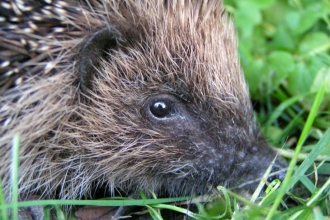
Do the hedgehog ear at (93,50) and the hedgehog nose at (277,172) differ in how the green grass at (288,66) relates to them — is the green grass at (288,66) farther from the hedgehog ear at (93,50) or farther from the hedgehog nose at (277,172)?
the hedgehog ear at (93,50)

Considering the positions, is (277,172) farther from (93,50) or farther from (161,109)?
(93,50)

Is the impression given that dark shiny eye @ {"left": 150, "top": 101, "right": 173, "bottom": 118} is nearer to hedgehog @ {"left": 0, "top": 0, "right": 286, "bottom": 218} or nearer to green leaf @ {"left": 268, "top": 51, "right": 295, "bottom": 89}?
hedgehog @ {"left": 0, "top": 0, "right": 286, "bottom": 218}

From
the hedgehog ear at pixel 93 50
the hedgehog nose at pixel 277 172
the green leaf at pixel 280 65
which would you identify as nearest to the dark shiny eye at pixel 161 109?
the hedgehog ear at pixel 93 50

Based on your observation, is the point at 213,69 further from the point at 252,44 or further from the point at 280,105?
the point at 252,44

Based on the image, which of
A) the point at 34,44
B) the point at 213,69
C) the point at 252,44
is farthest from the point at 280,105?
the point at 34,44

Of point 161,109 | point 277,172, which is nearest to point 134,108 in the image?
point 161,109

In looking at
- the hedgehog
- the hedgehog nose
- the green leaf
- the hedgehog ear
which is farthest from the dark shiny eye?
the green leaf

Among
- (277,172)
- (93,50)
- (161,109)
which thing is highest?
(93,50)
